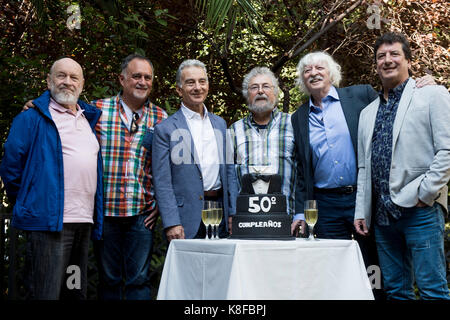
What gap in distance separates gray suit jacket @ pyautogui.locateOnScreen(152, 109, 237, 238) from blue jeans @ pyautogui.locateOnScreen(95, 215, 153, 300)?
321mm

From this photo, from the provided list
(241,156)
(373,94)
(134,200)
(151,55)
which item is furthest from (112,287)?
(151,55)

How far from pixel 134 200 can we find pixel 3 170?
3.17ft

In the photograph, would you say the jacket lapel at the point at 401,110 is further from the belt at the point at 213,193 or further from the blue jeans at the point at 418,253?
the belt at the point at 213,193

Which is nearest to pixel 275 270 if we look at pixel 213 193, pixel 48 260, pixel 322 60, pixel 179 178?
pixel 213 193

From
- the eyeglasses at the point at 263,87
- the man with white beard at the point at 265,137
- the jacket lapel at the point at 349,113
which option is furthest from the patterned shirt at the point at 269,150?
the jacket lapel at the point at 349,113

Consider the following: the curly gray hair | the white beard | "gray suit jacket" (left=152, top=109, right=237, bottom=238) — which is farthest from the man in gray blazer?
"gray suit jacket" (left=152, top=109, right=237, bottom=238)

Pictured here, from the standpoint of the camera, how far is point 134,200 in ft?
14.0

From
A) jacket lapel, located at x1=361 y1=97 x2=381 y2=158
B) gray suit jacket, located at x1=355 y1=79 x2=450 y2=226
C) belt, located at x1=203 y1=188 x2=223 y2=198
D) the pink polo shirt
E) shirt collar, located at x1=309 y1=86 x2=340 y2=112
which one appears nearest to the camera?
gray suit jacket, located at x1=355 y1=79 x2=450 y2=226

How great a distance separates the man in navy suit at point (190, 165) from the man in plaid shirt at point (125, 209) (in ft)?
0.67

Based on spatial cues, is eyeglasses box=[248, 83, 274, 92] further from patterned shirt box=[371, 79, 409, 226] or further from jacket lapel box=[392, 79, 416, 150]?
jacket lapel box=[392, 79, 416, 150]

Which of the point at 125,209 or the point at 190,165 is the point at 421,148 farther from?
the point at 125,209

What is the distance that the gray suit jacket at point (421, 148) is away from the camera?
3.57m

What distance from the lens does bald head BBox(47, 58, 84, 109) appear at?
4.11m
